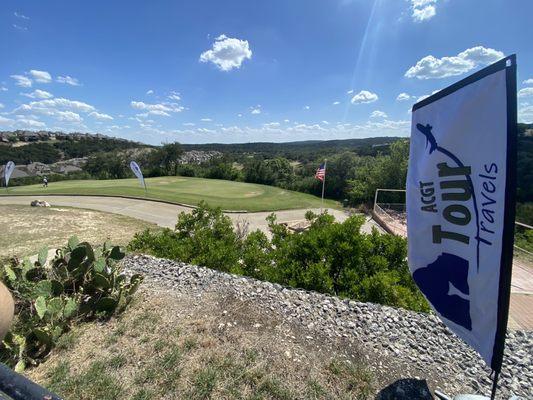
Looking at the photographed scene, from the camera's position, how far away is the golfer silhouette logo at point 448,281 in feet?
6.51

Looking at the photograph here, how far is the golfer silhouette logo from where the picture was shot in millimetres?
1985

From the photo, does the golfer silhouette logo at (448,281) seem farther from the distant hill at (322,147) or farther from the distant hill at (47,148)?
the distant hill at (47,148)

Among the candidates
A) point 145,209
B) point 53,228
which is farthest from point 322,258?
point 145,209

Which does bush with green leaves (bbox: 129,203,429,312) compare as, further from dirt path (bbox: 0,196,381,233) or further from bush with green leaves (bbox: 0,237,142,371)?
dirt path (bbox: 0,196,381,233)

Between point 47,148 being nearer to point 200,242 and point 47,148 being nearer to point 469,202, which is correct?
point 200,242

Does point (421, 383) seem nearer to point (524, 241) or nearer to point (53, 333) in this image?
point (53, 333)

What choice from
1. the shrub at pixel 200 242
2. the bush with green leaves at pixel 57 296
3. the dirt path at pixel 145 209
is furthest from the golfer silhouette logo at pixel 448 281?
the dirt path at pixel 145 209

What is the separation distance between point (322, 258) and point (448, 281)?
3.30m

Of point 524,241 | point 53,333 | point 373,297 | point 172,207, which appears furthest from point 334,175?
point 53,333

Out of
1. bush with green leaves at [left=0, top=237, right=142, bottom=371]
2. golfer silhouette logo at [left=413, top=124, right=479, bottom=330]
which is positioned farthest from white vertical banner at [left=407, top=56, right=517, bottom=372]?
bush with green leaves at [left=0, top=237, right=142, bottom=371]

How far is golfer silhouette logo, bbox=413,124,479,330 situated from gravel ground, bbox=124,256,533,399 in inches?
39.4

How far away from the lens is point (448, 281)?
2119 mm

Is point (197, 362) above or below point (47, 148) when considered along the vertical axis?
below

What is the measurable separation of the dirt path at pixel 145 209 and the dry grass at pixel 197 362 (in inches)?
543
